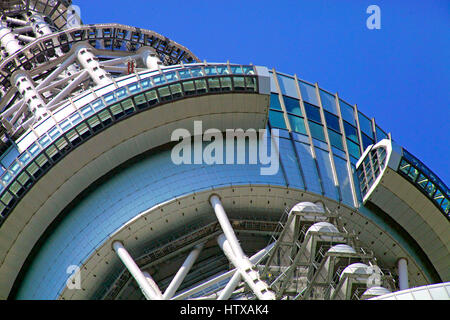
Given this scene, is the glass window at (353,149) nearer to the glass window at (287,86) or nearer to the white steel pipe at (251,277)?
the glass window at (287,86)

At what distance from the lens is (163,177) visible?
5056 centimetres

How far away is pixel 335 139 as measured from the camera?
5638 cm

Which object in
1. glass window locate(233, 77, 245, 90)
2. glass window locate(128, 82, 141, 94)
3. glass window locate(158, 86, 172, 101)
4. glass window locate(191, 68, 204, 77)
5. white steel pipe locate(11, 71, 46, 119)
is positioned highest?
white steel pipe locate(11, 71, 46, 119)

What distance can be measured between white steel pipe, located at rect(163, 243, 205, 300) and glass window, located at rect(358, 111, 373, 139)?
16.7m

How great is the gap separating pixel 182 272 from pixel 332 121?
17.7m

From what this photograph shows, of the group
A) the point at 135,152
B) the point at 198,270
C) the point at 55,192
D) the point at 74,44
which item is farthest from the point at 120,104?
the point at 74,44

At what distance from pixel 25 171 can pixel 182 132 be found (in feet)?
33.8

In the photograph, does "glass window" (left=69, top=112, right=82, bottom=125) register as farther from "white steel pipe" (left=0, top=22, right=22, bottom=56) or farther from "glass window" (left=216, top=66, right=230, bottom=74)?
"white steel pipe" (left=0, top=22, right=22, bottom=56)

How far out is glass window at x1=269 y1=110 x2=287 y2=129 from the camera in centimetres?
5475

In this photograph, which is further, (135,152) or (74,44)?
(74,44)

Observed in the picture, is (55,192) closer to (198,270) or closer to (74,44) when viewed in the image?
(198,270)

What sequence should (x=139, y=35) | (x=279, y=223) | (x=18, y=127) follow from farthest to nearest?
(x=139, y=35), (x=18, y=127), (x=279, y=223)

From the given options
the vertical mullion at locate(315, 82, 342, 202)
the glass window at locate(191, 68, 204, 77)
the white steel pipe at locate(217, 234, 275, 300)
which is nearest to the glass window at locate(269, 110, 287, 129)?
the vertical mullion at locate(315, 82, 342, 202)

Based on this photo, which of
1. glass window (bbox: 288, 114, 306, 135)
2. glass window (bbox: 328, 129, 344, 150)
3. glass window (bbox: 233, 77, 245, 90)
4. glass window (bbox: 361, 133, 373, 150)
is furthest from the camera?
glass window (bbox: 361, 133, 373, 150)
